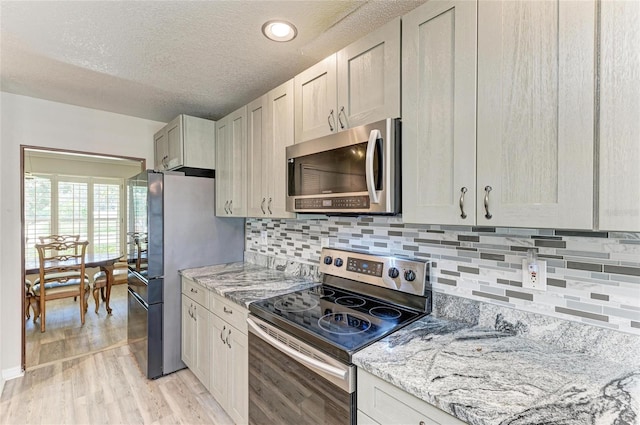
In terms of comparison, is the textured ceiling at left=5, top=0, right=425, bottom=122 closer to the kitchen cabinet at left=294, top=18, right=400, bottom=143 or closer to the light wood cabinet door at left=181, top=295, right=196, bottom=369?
the kitchen cabinet at left=294, top=18, right=400, bottom=143

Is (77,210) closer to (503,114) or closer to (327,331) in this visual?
(327,331)

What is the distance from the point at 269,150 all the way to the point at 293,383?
139 cm

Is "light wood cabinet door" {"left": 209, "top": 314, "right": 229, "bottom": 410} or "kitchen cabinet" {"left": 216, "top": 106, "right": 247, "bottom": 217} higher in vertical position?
"kitchen cabinet" {"left": 216, "top": 106, "right": 247, "bottom": 217}

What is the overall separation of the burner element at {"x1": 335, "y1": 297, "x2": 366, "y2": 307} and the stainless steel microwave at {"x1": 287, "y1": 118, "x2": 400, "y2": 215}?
0.52 metres

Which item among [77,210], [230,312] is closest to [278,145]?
[230,312]

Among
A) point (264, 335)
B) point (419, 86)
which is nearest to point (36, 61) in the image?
point (264, 335)

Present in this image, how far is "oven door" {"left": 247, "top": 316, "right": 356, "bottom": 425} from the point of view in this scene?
1.11 m

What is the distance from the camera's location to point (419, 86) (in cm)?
119

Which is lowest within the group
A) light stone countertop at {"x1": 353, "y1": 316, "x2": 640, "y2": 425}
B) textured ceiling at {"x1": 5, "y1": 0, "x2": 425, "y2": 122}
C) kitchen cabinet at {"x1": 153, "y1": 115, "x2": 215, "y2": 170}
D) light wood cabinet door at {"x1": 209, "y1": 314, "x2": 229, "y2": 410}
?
light wood cabinet door at {"x1": 209, "y1": 314, "x2": 229, "y2": 410}

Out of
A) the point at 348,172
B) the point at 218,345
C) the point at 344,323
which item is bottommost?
the point at 218,345

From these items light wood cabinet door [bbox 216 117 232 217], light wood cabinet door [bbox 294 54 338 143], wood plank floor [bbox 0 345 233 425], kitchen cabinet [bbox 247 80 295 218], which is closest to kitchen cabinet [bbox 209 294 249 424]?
wood plank floor [bbox 0 345 233 425]

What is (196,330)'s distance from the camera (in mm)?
2240

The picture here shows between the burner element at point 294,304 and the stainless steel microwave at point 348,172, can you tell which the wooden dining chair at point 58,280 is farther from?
the stainless steel microwave at point 348,172

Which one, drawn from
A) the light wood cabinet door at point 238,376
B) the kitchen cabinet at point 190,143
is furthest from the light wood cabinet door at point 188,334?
the kitchen cabinet at point 190,143
